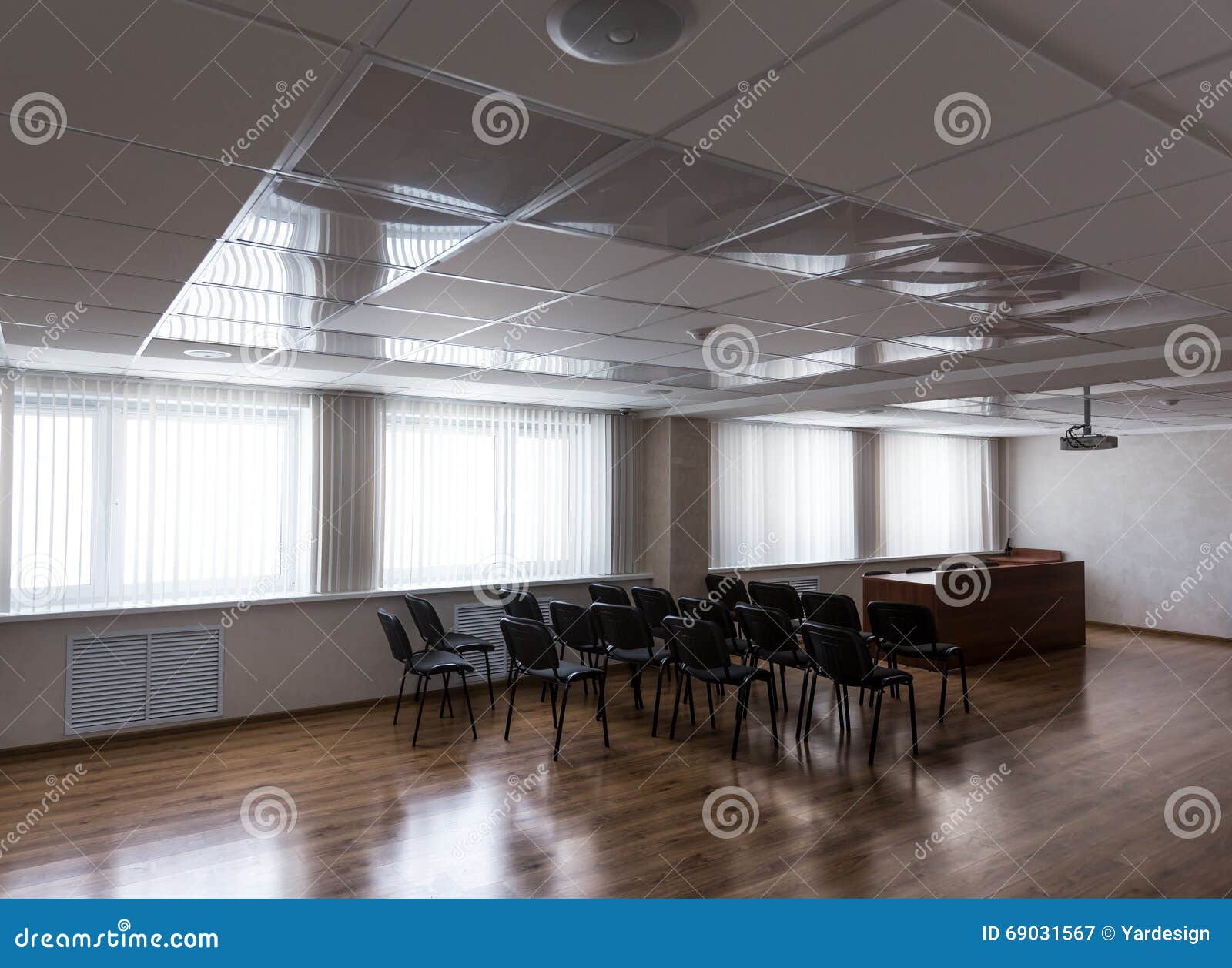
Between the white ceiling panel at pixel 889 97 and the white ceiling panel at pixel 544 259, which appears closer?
the white ceiling panel at pixel 889 97

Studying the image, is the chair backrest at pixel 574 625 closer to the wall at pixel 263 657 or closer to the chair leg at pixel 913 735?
the wall at pixel 263 657

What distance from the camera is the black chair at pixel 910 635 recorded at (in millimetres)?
6473

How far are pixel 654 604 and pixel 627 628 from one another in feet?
3.89

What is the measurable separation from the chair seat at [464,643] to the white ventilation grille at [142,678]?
66.7 inches

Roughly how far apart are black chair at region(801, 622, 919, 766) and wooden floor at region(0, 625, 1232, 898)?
0.44 m

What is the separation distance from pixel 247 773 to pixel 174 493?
2283 millimetres

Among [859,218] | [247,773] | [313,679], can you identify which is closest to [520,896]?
[247,773]

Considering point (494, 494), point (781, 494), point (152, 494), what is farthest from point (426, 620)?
point (781, 494)

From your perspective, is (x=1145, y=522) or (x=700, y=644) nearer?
(x=700, y=644)

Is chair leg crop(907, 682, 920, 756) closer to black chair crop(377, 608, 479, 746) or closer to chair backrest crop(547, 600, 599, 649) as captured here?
chair backrest crop(547, 600, 599, 649)

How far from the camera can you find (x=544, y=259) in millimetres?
3059

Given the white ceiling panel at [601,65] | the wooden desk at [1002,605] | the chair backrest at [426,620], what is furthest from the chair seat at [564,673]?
the white ceiling panel at [601,65]

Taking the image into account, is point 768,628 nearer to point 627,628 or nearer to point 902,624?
point 627,628

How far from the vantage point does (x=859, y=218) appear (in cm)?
262
